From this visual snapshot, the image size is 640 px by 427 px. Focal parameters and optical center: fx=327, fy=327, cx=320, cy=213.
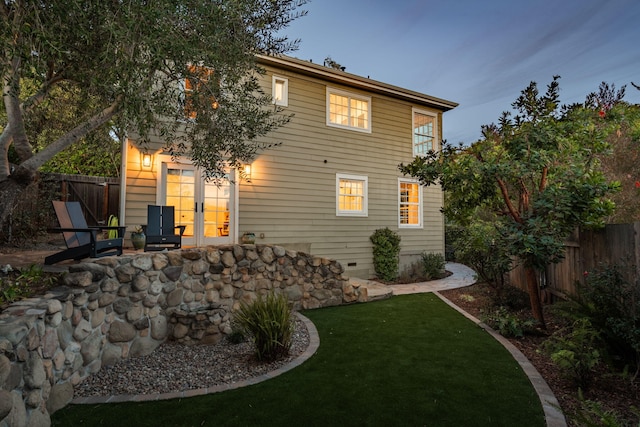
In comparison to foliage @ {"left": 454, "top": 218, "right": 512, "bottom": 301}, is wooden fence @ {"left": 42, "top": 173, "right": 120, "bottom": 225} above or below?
above

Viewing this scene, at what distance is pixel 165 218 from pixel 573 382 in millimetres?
6597

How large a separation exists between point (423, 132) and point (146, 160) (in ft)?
28.8

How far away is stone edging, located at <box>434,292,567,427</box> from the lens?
2715mm

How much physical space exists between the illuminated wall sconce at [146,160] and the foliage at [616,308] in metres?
7.81

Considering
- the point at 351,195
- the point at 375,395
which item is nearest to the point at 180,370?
the point at 375,395

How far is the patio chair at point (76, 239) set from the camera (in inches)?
154

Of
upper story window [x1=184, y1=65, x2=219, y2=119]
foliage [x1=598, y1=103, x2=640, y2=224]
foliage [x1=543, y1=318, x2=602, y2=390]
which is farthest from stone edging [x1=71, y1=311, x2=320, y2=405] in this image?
foliage [x1=598, y1=103, x2=640, y2=224]

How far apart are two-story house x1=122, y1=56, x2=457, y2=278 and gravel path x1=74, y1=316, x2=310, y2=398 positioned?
3.64 metres

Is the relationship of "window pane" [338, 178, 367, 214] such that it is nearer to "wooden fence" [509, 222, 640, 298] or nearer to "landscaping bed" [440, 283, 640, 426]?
"landscaping bed" [440, 283, 640, 426]

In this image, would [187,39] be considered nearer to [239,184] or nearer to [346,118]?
[239,184]

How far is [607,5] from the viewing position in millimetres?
9961

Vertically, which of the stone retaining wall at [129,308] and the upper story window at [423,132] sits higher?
the upper story window at [423,132]

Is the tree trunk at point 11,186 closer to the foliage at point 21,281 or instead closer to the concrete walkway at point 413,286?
the foliage at point 21,281

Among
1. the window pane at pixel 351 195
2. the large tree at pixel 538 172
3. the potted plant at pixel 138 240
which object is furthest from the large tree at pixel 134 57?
the window pane at pixel 351 195
